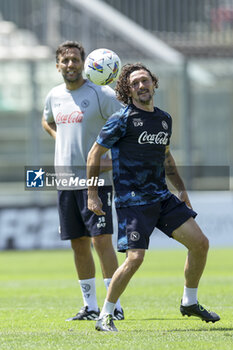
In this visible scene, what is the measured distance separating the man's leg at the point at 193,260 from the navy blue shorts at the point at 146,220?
7cm

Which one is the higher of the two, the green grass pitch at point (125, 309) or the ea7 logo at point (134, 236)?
the ea7 logo at point (134, 236)

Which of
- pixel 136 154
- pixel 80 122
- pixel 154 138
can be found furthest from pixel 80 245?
pixel 154 138

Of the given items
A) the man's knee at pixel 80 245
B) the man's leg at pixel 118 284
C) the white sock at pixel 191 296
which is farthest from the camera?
the man's knee at pixel 80 245

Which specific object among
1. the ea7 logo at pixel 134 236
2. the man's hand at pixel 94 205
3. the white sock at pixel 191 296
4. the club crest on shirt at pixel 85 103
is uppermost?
the club crest on shirt at pixel 85 103

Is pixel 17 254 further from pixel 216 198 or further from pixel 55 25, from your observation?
pixel 55 25

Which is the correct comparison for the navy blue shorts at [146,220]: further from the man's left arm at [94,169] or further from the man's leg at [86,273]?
the man's leg at [86,273]

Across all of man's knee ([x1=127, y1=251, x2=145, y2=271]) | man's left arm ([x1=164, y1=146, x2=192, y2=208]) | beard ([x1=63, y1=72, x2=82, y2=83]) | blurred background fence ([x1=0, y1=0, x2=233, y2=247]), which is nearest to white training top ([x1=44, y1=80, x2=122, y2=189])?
beard ([x1=63, y1=72, x2=82, y2=83])

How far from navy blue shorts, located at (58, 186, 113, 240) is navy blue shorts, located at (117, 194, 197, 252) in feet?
2.76

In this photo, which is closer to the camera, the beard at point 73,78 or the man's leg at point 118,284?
the man's leg at point 118,284

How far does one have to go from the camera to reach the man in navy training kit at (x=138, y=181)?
6871mm

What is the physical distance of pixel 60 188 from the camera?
8086 millimetres

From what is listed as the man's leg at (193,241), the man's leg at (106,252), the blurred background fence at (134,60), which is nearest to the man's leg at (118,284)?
the man's leg at (193,241)

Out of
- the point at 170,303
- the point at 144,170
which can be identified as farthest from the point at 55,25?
the point at 144,170

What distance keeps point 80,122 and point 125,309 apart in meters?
2.00
